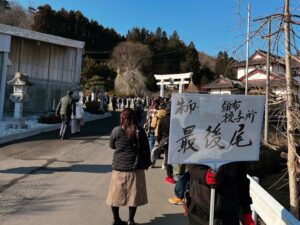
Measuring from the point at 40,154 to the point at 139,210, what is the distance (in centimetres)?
592

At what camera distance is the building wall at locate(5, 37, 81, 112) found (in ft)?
84.5

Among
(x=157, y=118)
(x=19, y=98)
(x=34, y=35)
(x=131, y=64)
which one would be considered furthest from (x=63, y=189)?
(x=131, y=64)

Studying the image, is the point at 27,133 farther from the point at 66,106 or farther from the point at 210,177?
the point at 210,177

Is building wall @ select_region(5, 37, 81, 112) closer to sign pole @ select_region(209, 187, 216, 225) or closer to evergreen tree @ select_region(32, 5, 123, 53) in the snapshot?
sign pole @ select_region(209, 187, 216, 225)

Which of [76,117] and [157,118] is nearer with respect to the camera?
[157,118]

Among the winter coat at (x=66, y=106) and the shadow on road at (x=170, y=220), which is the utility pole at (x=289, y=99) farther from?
the winter coat at (x=66, y=106)

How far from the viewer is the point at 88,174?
29.1 feet

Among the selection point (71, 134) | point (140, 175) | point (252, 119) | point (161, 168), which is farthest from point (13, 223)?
point (71, 134)

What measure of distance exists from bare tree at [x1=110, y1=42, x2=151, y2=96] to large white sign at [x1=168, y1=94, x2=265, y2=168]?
54956 mm

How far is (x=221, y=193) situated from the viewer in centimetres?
343

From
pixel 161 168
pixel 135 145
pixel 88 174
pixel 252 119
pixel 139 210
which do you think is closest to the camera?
pixel 252 119

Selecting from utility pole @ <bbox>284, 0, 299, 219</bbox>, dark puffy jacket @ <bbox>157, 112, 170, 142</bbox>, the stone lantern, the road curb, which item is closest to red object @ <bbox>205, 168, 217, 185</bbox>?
utility pole @ <bbox>284, 0, 299, 219</bbox>

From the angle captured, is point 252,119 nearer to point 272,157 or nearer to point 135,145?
point 135,145

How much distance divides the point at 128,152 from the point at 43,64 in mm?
24202
